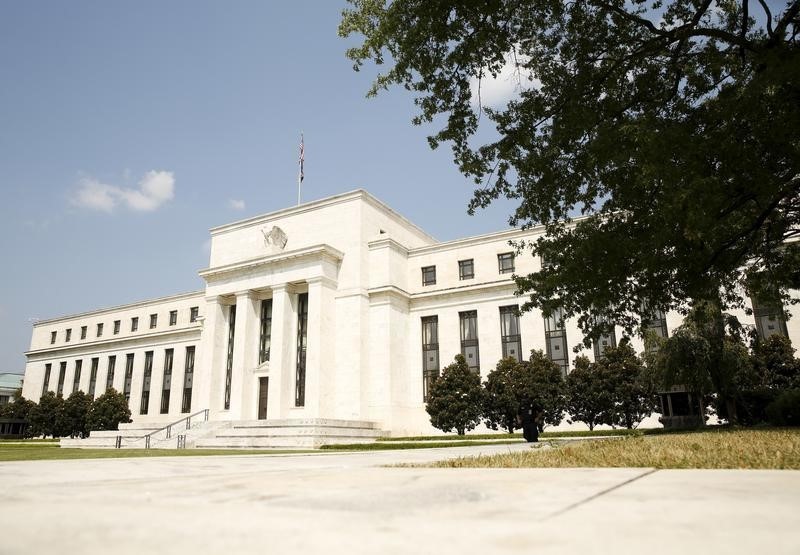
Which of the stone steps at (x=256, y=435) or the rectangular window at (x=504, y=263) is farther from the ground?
the rectangular window at (x=504, y=263)

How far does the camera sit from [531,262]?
3934 centimetres

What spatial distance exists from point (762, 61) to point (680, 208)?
3054 mm

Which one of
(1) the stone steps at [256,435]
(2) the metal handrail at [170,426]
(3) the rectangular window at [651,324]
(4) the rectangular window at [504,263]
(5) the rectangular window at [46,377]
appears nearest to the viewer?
(3) the rectangular window at [651,324]

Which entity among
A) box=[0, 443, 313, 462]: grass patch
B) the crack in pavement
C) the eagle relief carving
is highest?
the eagle relief carving

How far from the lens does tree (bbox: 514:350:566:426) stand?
3194 centimetres

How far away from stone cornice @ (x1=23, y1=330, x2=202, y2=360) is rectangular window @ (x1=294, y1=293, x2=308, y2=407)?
1523cm

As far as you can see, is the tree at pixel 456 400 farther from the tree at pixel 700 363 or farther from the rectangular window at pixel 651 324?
the tree at pixel 700 363

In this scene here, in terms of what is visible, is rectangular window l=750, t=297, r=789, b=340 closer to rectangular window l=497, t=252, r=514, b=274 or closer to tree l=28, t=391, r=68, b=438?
rectangular window l=497, t=252, r=514, b=274

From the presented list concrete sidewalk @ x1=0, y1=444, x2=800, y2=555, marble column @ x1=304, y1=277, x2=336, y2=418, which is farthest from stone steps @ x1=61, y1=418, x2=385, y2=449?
concrete sidewalk @ x1=0, y1=444, x2=800, y2=555

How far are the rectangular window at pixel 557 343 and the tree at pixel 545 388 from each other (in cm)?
301

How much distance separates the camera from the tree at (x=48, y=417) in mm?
50906

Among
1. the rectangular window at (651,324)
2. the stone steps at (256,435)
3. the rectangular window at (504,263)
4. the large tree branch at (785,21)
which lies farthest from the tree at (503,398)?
the large tree branch at (785,21)

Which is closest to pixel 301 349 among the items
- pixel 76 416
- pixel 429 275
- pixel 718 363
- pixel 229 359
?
pixel 229 359

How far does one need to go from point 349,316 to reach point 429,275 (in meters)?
7.55
